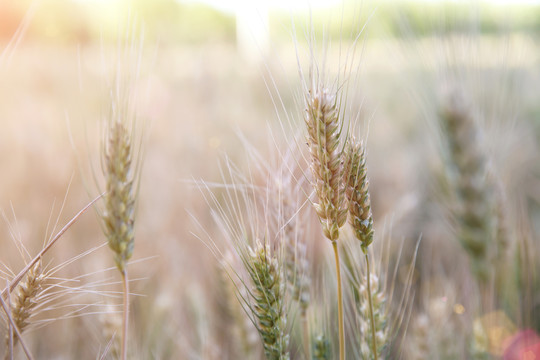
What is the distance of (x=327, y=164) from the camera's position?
0.68 metres

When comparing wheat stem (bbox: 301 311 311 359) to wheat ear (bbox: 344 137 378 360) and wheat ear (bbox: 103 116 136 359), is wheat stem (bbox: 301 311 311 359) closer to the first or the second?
wheat ear (bbox: 344 137 378 360)

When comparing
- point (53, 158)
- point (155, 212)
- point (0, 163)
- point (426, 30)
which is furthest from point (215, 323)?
point (0, 163)

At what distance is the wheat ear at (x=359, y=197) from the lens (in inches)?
26.9

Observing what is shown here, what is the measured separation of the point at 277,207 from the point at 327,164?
29 centimetres

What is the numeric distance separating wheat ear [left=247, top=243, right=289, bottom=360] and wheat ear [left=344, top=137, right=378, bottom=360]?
16cm

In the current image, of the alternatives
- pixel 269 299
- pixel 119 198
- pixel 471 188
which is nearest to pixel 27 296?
pixel 119 198

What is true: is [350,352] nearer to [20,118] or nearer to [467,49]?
[467,49]

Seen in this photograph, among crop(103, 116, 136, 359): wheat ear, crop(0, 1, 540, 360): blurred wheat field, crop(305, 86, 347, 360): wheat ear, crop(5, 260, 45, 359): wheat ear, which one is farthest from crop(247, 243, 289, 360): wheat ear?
crop(5, 260, 45, 359): wheat ear

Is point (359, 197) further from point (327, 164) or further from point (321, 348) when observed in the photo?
point (321, 348)

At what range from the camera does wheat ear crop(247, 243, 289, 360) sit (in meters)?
0.73

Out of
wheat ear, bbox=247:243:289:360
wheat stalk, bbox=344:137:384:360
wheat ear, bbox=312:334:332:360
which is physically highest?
wheat stalk, bbox=344:137:384:360

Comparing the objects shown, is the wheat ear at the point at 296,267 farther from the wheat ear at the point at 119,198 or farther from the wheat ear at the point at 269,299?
the wheat ear at the point at 119,198

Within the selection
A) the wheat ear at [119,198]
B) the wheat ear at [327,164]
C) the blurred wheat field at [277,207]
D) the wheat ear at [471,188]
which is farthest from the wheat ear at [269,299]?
the wheat ear at [471,188]

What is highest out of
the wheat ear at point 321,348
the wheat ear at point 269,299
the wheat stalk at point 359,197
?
the wheat stalk at point 359,197
